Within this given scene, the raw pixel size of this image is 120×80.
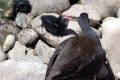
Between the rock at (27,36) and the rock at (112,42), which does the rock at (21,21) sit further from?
the rock at (112,42)

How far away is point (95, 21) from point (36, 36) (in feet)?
6.64

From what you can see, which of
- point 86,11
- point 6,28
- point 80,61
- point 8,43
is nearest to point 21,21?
point 6,28

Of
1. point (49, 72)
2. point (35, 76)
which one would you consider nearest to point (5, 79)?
point (35, 76)

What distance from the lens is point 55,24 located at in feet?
28.3

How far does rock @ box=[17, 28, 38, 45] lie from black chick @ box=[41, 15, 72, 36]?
443mm

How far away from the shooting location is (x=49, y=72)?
5801mm

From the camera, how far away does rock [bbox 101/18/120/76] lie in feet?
25.1

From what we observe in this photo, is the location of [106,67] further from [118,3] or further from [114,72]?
[118,3]

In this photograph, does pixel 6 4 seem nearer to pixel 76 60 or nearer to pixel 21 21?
pixel 21 21

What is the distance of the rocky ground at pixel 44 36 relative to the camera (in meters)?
7.60

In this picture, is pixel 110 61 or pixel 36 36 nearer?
pixel 110 61

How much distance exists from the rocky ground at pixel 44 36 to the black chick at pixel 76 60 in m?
0.98

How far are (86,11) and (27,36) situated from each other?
2.22m

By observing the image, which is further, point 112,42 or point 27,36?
point 27,36
